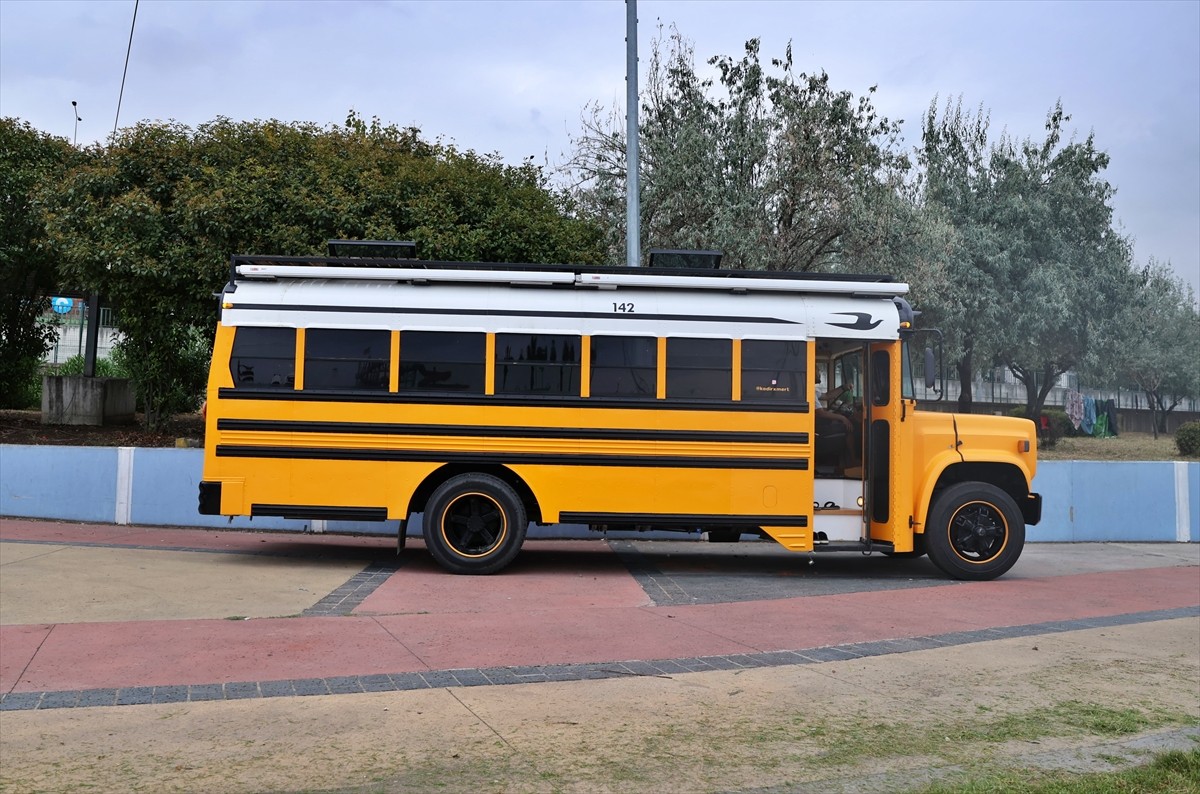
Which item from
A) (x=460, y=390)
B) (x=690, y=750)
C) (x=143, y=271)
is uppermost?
(x=143, y=271)

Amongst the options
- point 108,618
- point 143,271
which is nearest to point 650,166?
point 143,271

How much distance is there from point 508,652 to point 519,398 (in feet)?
12.7

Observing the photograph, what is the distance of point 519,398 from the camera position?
34.9 feet

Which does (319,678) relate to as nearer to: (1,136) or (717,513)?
(717,513)

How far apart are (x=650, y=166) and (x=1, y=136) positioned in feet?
39.3

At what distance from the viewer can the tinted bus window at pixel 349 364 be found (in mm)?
10648

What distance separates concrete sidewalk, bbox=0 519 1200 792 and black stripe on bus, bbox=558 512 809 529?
1.84 feet

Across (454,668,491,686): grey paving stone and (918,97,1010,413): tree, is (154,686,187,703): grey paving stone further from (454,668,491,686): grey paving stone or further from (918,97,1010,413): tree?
(918,97,1010,413): tree

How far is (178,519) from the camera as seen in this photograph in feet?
44.7

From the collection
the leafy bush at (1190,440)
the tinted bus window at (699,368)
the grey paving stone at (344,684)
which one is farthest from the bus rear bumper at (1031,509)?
the leafy bush at (1190,440)

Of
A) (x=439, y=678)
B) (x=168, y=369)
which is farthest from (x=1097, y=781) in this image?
(x=168, y=369)

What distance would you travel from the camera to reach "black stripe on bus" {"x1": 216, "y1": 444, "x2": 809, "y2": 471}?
1062 cm

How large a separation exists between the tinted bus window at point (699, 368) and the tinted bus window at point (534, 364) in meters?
0.94

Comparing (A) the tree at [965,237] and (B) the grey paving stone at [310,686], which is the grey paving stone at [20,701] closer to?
(B) the grey paving stone at [310,686]
